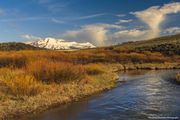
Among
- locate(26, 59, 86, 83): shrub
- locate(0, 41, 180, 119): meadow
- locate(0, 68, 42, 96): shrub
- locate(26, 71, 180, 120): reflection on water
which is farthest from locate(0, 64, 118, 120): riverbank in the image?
locate(26, 71, 180, 120): reflection on water

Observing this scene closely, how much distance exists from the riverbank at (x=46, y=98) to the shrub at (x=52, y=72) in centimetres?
55

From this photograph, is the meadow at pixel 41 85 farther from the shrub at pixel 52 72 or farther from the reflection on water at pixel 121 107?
the reflection on water at pixel 121 107

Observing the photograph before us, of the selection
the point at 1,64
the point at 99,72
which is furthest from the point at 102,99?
the point at 1,64

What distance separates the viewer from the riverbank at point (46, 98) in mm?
16875

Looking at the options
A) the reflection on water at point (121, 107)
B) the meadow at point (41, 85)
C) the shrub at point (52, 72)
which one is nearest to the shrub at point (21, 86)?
the meadow at point (41, 85)

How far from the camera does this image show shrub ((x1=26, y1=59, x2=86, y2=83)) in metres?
23.4

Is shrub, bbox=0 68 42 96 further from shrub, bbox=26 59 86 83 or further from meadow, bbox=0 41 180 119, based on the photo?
shrub, bbox=26 59 86 83

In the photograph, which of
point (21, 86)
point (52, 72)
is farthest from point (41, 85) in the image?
point (52, 72)

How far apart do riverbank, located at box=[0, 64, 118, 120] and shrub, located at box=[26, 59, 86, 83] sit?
1.82ft

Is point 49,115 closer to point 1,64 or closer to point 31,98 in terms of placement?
point 31,98

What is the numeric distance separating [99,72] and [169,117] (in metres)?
19.4

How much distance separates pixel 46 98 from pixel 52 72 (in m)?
4.51

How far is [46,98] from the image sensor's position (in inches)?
763

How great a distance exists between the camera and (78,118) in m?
16.3
